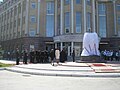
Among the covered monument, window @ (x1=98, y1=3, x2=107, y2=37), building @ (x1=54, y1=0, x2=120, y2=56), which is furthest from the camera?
window @ (x1=98, y1=3, x2=107, y2=37)

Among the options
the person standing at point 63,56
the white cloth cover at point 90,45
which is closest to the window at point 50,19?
the person standing at point 63,56

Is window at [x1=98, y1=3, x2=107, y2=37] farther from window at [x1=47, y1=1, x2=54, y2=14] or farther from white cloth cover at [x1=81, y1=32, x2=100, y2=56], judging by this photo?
white cloth cover at [x1=81, y1=32, x2=100, y2=56]

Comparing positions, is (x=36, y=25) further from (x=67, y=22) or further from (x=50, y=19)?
(x=67, y=22)

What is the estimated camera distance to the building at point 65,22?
4362 cm

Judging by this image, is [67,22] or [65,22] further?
[65,22]

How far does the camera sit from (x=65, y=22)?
44.2 metres

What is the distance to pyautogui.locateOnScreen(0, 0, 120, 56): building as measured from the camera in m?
43.6

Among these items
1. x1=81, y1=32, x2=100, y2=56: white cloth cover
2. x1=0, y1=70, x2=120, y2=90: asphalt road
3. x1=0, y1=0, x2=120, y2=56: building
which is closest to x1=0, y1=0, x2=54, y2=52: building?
x1=0, y1=0, x2=120, y2=56: building

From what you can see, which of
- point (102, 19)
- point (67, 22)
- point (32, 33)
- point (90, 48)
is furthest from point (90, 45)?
point (102, 19)

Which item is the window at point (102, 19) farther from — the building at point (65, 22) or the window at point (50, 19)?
the window at point (50, 19)

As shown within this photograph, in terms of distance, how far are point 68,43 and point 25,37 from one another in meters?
10.8

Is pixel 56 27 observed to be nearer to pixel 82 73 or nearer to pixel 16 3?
pixel 16 3

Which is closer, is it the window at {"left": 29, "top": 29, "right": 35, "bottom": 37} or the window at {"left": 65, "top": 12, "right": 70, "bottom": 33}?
the window at {"left": 65, "top": 12, "right": 70, "bottom": 33}

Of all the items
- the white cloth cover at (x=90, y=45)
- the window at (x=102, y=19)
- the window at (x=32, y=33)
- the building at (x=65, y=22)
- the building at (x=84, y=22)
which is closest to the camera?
the white cloth cover at (x=90, y=45)
